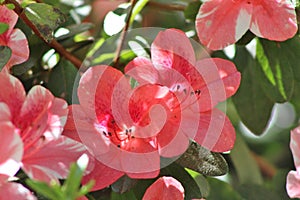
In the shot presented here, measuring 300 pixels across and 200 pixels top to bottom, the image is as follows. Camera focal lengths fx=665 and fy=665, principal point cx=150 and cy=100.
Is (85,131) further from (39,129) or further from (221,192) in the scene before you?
(221,192)

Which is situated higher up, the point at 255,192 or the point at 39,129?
the point at 39,129

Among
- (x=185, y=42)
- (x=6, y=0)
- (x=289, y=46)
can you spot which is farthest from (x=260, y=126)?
(x=6, y=0)

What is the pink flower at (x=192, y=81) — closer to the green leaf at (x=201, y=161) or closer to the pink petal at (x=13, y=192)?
the green leaf at (x=201, y=161)

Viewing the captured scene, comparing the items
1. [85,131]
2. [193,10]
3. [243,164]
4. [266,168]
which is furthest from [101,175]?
[266,168]

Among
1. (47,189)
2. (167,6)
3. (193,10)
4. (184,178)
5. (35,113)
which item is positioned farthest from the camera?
(167,6)

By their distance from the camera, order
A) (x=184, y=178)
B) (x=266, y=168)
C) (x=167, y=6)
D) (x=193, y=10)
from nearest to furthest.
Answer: (x=184, y=178), (x=193, y=10), (x=167, y=6), (x=266, y=168)
